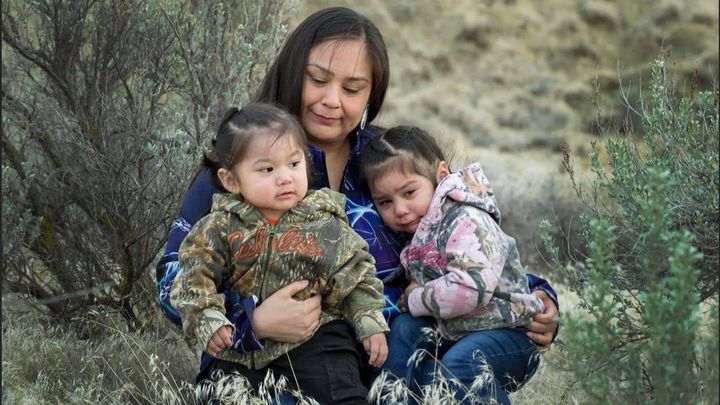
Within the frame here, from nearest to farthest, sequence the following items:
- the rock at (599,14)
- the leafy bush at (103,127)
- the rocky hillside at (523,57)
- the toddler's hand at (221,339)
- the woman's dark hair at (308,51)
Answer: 1. the toddler's hand at (221,339)
2. the woman's dark hair at (308,51)
3. the leafy bush at (103,127)
4. the rocky hillside at (523,57)
5. the rock at (599,14)

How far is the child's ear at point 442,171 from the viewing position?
4055 millimetres

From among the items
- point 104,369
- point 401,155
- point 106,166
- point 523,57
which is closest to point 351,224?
point 401,155

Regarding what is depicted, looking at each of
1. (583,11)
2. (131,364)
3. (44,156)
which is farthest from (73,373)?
(583,11)

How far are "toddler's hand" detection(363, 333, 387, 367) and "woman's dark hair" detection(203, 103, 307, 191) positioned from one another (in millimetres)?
720

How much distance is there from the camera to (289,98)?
13.4ft

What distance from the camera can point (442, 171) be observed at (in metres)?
4.07

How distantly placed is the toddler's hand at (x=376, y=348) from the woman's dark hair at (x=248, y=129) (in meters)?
0.72

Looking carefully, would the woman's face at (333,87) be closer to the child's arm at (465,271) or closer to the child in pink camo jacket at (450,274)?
the child in pink camo jacket at (450,274)

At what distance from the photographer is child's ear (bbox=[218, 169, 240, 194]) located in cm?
363

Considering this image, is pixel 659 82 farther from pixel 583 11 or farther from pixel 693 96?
pixel 583 11

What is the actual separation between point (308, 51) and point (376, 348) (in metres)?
1.26

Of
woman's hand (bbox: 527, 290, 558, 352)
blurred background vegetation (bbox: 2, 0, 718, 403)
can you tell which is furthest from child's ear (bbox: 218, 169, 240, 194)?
woman's hand (bbox: 527, 290, 558, 352)

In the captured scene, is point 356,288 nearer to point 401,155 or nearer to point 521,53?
point 401,155

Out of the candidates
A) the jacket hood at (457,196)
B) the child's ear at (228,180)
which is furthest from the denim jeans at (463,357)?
the child's ear at (228,180)
